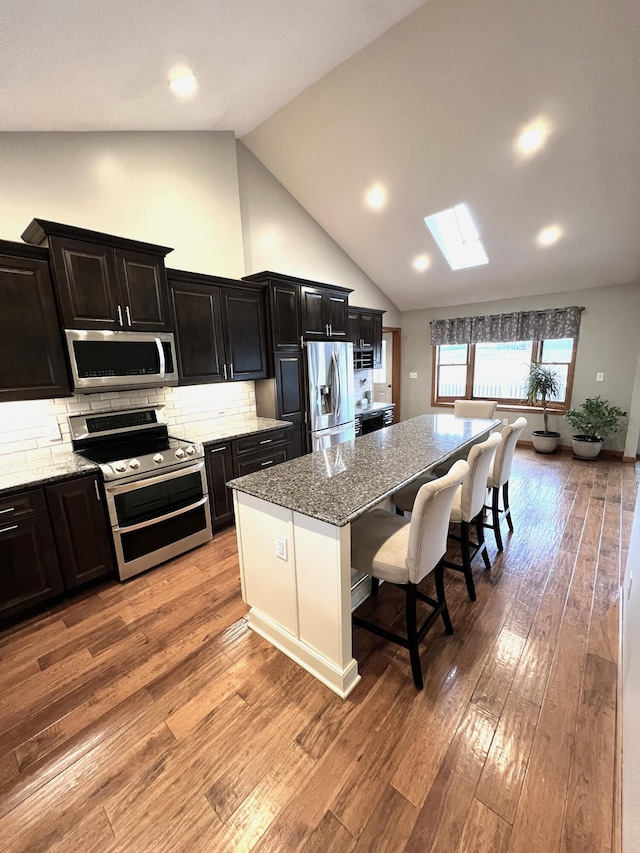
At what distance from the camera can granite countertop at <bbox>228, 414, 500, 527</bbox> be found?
1.51 metres

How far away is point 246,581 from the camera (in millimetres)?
1994

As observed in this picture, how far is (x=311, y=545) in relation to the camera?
1.55 metres

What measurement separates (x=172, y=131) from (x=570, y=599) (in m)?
4.87

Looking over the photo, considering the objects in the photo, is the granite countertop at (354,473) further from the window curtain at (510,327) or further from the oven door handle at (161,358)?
the window curtain at (510,327)

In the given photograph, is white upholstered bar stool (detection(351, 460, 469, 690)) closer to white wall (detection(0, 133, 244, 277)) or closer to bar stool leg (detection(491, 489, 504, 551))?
bar stool leg (detection(491, 489, 504, 551))

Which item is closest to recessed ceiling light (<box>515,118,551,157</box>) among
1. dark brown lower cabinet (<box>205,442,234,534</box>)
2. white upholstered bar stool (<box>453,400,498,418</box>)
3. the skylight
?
the skylight

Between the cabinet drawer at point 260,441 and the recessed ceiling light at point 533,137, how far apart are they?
3566 mm

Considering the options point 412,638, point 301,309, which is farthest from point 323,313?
point 412,638

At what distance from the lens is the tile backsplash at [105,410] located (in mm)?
2389

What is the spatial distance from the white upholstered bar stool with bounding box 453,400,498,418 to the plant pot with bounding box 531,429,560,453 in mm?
2429

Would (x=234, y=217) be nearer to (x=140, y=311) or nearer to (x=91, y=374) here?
(x=140, y=311)

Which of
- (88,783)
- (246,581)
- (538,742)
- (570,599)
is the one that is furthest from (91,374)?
(570,599)

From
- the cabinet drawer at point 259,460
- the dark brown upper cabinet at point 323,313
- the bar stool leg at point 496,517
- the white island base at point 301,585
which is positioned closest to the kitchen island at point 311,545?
the white island base at point 301,585

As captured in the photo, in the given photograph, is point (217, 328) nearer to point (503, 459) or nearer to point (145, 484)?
point (145, 484)
